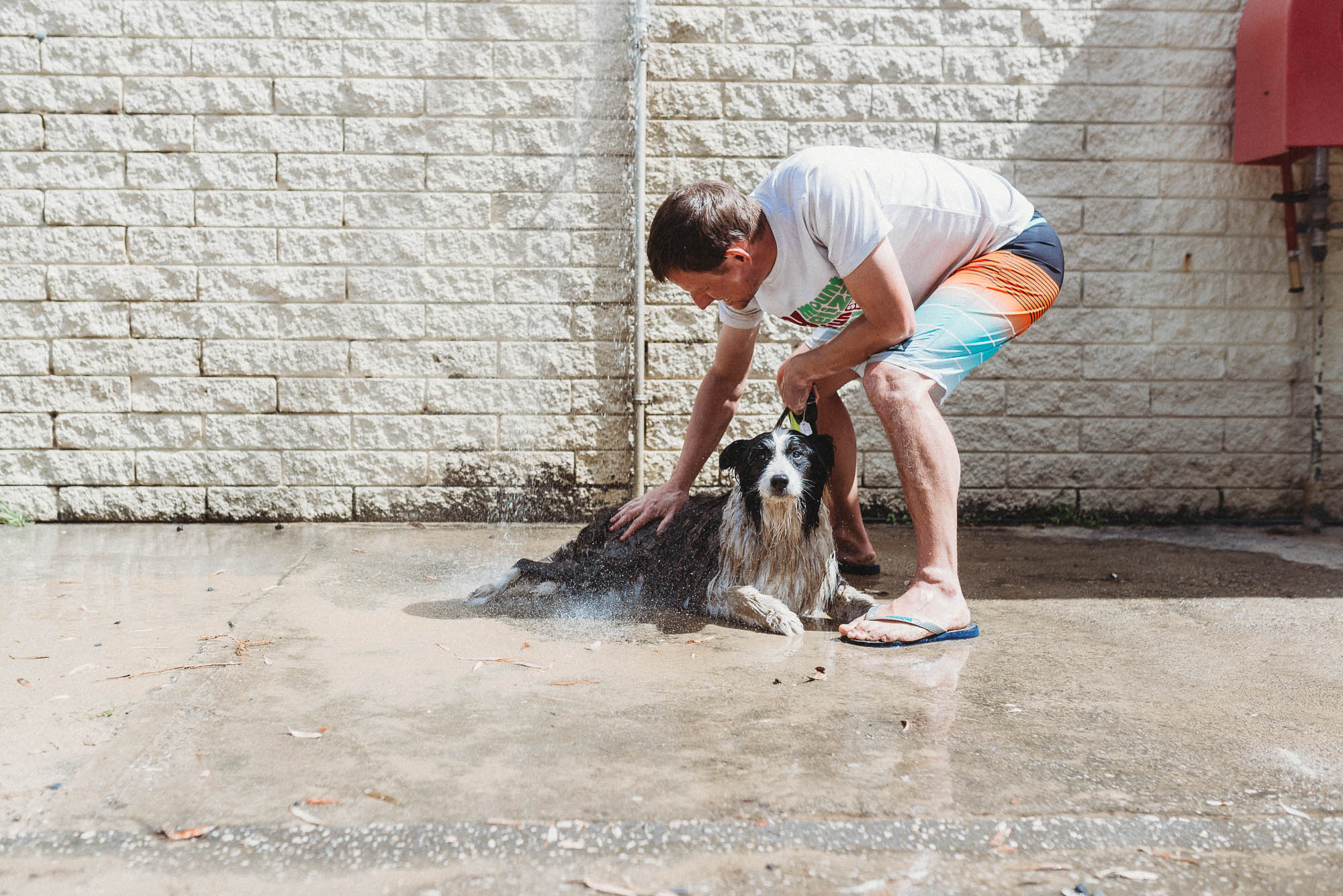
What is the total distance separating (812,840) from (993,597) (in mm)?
2123

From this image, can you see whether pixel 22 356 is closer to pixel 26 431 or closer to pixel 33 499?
pixel 26 431

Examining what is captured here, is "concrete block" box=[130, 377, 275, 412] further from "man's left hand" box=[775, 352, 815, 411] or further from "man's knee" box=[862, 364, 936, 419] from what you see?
"man's knee" box=[862, 364, 936, 419]

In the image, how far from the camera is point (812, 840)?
171 centimetres

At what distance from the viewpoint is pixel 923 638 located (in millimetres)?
2938

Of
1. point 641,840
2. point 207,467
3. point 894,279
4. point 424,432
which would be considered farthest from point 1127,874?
point 207,467

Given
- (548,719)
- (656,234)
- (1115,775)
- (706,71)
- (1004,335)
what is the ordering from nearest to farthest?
(1115,775) < (548,719) < (656,234) < (1004,335) < (706,71)

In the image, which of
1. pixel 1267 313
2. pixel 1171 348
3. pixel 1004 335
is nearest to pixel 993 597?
pixel 1004 335

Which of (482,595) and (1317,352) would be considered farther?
(1317,352)

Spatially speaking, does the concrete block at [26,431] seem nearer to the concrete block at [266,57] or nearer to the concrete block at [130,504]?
the concrete block at [130,504]

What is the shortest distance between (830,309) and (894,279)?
1.63 ft

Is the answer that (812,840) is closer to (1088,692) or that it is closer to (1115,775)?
(1115,775)

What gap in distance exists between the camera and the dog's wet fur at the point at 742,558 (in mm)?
3191

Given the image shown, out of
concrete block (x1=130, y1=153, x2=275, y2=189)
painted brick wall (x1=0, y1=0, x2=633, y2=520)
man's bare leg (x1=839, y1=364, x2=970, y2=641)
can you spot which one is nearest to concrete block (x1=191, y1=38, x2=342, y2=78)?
painted brick wall (x1=0, y1=0, x2=633, y2=520)

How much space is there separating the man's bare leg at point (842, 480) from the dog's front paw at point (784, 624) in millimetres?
630
